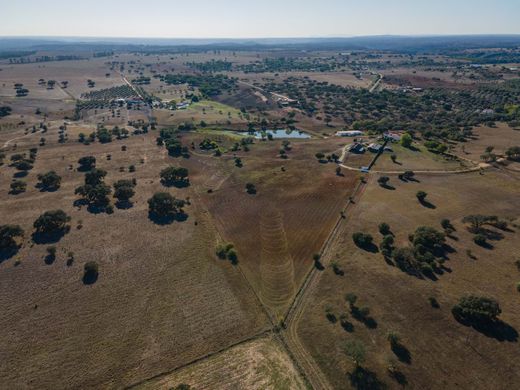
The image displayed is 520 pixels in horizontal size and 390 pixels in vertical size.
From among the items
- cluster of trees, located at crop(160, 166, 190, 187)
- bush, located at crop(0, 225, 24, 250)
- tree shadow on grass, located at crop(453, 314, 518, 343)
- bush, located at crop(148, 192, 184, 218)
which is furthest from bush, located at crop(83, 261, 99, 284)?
tree shadow on grass, located at crop(453, 314, 518, 343)

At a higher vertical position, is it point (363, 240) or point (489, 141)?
point (363, 240)

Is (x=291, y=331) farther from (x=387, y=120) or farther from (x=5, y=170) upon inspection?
(x=387, y=120)

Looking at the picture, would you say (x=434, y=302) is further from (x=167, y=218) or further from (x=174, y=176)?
(x=174, y=176)

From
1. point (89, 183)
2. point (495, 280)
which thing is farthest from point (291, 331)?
point (89, 183)

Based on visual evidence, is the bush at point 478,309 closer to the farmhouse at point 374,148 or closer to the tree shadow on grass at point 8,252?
the tree shadow on grass at point 8,252

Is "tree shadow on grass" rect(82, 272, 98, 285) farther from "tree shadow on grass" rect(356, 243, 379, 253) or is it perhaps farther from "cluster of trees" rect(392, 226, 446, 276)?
"cluster of trees" rect(392, 226, 446, 276)

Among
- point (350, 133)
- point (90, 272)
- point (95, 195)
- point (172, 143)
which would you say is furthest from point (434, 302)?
point (350, 133)
